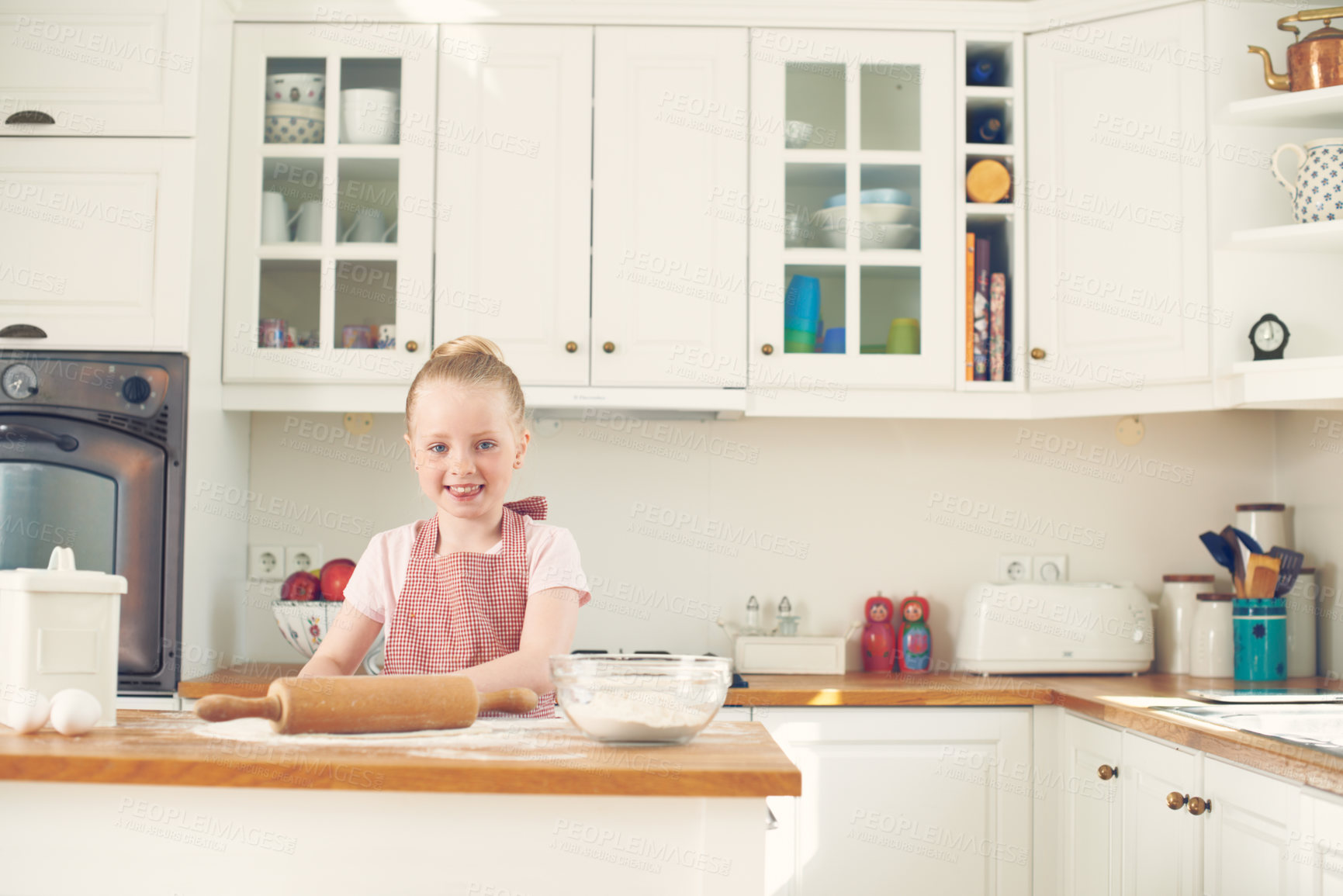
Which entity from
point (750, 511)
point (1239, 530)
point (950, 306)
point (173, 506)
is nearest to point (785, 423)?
point (750, 511)

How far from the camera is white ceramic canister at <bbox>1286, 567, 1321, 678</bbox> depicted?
2457 millimetres

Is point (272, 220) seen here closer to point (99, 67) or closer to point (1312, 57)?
point (99, 67)

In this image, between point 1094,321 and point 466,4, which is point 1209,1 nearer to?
point 1094,321

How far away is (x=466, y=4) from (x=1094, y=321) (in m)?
1.51

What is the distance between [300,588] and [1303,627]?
2.19 metres

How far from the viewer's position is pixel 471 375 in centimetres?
138

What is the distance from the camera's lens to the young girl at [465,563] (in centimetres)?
137

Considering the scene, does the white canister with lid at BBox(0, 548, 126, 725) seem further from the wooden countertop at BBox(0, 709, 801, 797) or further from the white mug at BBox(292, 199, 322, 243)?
the white mug at BBox(292, 199, 322, 243)

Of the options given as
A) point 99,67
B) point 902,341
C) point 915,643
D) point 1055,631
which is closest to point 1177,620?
point 1055,631

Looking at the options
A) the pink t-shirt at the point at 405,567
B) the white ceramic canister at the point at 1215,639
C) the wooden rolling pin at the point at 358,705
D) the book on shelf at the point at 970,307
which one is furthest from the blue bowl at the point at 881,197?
the wooden rolling pin at the point at 358,705

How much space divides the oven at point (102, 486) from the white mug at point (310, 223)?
1.53ft

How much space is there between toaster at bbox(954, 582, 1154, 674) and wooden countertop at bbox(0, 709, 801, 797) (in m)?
1.55

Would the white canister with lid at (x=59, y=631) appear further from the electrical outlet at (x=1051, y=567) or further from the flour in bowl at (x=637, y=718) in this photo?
the electrical outlet at (x=1051, y=567)

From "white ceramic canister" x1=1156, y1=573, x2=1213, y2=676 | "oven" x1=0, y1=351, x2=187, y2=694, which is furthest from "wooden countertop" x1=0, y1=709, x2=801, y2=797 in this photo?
"white ceramic canister" x1=1156, y1=573, x2=1213, y2=676
